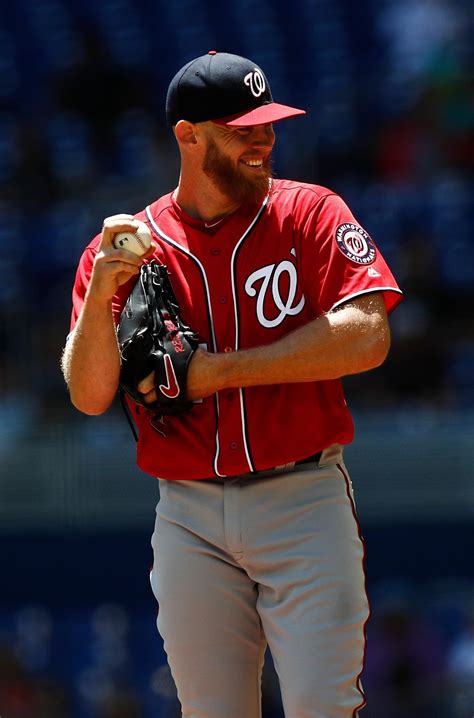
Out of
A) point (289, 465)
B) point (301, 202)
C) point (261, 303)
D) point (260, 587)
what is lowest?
point (260, 587)

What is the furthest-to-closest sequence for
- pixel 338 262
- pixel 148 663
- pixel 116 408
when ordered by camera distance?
pixel 116 408
pixel 148 663
pixel 338 262

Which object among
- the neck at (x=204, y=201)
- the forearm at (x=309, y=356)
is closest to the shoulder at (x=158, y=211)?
the neck at (x=204, y=201)

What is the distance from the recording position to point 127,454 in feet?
26.2

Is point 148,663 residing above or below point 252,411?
below

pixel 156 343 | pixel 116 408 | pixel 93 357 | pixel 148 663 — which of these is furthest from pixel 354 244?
pixel 116 408

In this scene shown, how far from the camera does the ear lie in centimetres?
299

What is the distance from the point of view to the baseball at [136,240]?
276 centimetres

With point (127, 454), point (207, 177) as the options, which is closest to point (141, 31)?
point (127, 454)

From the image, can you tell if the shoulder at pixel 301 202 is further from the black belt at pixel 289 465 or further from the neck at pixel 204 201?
the black belt at pixel 289 465

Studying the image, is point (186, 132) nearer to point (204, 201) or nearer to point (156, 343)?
point (204, 201)

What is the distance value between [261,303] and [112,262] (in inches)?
14.5

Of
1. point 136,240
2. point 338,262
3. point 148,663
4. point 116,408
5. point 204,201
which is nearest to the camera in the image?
point 136,240

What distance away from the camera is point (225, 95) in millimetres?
2930

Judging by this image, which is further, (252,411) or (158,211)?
(158,211)
